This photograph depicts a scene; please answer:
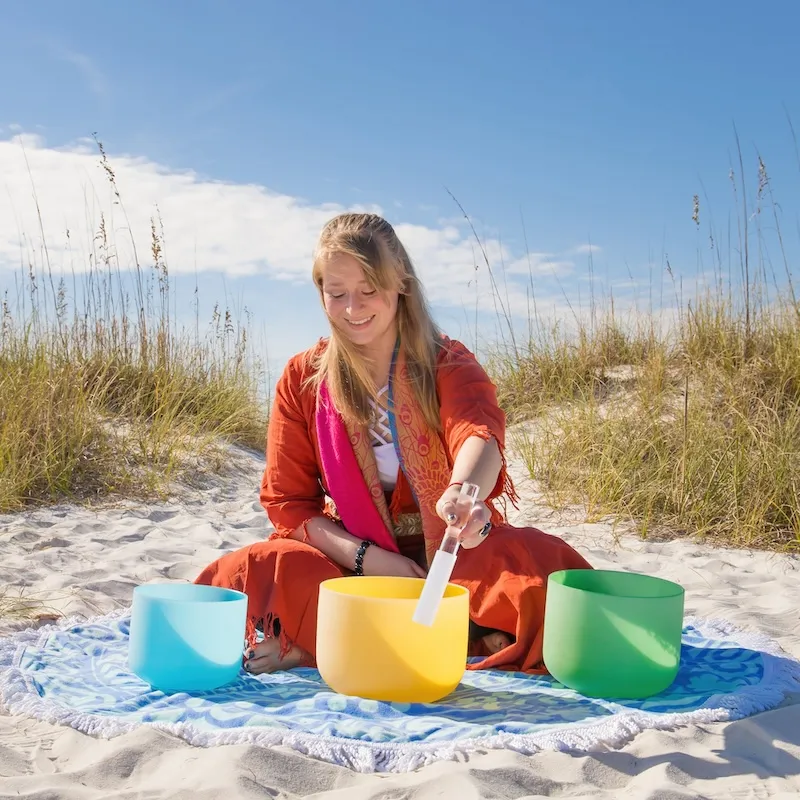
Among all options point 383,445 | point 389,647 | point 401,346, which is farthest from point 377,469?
point 389,647

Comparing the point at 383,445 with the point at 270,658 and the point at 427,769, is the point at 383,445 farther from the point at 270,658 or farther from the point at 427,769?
the point at 427,769

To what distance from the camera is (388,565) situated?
1.98 m

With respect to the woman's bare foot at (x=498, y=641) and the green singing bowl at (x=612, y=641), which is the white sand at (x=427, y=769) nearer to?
the green singing bowl at (x=612, y=641)

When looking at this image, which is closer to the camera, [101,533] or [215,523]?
[101,533]

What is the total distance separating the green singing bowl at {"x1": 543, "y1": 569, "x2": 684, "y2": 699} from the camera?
1.67 m

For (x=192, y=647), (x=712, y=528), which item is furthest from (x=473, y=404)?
(x=712, y=528)

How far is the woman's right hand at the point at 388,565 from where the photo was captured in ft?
6.49

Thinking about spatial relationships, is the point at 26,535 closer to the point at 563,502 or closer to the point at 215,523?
the point at 215,523

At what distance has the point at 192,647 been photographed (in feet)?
5.51

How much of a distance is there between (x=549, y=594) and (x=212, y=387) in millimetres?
4076

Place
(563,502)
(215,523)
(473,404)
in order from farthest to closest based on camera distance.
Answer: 1. (563,502)
2. (215,523)
3. (473,404)

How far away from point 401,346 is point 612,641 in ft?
2.82

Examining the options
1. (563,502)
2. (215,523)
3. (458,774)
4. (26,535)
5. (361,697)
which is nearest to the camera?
(458,774)

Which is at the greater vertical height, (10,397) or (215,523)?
(10,397)
